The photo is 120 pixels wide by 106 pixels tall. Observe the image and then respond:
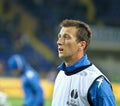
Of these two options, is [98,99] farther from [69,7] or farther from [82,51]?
[69,7]

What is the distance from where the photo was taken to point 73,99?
499cm

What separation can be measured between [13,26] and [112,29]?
5690 mm

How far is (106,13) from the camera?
114 feet

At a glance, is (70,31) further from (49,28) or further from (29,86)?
(49,28)

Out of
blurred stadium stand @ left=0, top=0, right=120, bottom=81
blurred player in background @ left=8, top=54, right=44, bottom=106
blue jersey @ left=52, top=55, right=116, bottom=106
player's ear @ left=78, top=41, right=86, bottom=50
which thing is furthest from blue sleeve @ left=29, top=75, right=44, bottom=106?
blurred stadium stand @ left=0, top=0, right=120, bottom=81

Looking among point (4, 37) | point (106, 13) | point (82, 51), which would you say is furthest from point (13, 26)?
point (82, 51)

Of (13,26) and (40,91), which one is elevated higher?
(13,26)

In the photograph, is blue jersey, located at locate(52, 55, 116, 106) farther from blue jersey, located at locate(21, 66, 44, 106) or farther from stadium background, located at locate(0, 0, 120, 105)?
stadium background, located at locate(0, 0, 120, 105)

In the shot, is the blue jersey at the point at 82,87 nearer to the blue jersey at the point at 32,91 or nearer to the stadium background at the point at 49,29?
the blue jersey at the point at 32,91

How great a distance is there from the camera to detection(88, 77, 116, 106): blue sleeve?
15.9ft

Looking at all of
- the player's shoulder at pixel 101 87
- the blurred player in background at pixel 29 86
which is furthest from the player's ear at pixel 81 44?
the blurred player in background at pixel 29 86

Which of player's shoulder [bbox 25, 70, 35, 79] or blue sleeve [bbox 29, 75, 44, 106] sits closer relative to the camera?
blue sleeve [bbox 29, 75, 44, 106]

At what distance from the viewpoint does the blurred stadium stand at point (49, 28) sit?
105 feet

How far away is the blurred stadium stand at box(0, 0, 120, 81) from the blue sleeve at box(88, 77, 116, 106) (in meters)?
24.6
